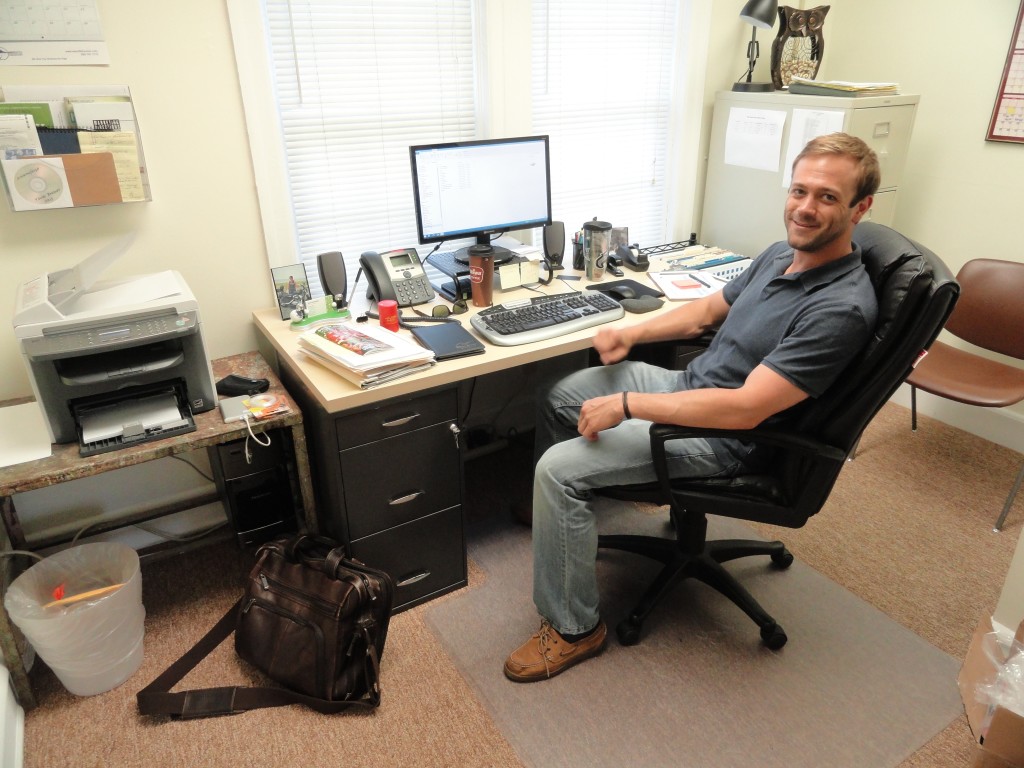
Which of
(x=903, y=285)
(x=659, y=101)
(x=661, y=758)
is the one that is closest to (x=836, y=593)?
(x=661, y=758)

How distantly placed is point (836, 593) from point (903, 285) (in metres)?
1.08

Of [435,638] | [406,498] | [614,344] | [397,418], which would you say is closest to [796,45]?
[614,344]

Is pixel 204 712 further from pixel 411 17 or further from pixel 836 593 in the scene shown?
pixel 411 17

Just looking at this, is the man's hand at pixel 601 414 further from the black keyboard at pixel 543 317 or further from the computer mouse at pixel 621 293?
the computer mouse at pixel 621 293

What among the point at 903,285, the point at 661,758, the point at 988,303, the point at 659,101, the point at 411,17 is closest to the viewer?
the point at 903,285

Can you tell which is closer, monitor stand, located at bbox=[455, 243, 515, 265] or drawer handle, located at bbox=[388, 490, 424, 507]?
drawer handle, located at bbox=[388, 490, 424, 507]

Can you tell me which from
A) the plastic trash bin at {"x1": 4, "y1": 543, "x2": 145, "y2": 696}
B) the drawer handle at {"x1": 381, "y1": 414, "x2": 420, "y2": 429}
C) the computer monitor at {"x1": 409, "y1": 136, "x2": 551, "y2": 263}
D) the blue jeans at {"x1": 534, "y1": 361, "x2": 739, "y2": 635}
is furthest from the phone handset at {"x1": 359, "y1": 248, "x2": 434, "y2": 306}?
the plastic trash bin at {"x1": 4, "y1": 543, "x2": 145, "y2": 696}

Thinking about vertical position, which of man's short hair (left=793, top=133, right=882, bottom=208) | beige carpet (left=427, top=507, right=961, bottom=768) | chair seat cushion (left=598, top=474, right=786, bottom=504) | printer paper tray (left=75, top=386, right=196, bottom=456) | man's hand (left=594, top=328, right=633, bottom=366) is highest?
man's short hair (left=793, top=133, right=882, bottom=208)

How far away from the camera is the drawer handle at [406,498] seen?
1.86m

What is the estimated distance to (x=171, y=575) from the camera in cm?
212

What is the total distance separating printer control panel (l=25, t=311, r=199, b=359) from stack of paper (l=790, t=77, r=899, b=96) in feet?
7.40

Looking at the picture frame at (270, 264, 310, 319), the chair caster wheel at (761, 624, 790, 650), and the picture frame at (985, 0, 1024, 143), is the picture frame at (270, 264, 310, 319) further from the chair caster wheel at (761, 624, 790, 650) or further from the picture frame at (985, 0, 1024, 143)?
the picture frame at (985, 0, 1024, 143)

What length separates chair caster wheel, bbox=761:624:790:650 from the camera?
1820mm

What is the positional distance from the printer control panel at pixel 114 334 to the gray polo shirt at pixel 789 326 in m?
1.31
